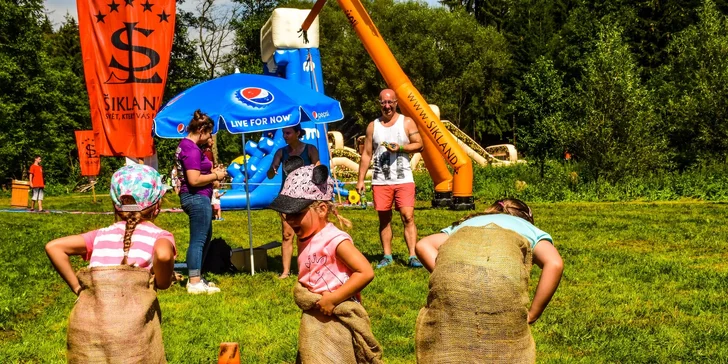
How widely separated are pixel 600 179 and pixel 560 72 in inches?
1233

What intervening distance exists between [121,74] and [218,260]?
8.74ft

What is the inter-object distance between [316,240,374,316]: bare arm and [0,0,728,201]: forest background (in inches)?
771

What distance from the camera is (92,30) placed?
9125 mm

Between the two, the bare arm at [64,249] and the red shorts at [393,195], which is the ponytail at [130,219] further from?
the red shorts at [393,195]

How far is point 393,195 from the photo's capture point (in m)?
9.43

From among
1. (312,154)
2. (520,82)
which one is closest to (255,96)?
(312,154)

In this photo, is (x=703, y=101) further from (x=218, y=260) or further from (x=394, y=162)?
(x=218, y=260)

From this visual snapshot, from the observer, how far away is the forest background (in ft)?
81.1

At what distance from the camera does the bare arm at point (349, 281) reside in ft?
12.3

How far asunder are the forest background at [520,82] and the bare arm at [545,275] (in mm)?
19412

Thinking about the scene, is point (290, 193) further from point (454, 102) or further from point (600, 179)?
point (454, 102)

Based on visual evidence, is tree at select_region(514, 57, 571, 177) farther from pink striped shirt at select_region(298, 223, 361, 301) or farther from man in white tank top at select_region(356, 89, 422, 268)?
pink striped shirt at select_region(298, 223, 361, 301)

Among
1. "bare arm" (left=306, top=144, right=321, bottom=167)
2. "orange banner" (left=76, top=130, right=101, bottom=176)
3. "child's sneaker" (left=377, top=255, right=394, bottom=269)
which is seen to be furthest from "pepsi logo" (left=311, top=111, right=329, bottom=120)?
"orange banner" (left=76, top=130, right=101, bottom=176)

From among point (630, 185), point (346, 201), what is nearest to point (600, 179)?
point (630, 185)
